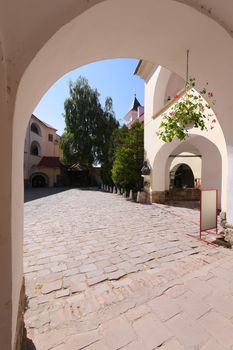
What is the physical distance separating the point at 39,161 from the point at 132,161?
20019mm

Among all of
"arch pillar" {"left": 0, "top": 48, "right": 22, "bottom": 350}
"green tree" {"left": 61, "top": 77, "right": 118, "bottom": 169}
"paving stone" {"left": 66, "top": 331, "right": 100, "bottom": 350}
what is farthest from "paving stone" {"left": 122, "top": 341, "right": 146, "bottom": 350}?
"green tree" {"left": 61, "top": 77, "right": 118, "bottom": 169}

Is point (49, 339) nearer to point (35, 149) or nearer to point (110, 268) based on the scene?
point (110, 268)

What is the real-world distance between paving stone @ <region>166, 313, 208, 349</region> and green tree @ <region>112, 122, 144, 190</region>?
11.2m

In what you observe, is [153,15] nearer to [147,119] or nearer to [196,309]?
[196,309]

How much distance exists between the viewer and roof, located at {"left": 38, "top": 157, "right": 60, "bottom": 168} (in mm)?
28672

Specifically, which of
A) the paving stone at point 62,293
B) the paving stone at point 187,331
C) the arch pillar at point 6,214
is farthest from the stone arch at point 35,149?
the paving stone at point 187,331

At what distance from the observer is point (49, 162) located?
95.8 ft

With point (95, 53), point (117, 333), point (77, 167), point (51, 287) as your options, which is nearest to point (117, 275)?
point (51, 287)

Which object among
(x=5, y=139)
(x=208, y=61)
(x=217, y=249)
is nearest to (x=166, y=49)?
(x=208, y=61)

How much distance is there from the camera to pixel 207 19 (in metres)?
2.52

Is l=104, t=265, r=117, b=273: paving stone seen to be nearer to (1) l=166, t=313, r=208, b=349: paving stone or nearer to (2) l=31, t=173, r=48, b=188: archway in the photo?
(1) l=166, t=313, r=208, b=349: paving stone

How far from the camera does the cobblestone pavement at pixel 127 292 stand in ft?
6.49

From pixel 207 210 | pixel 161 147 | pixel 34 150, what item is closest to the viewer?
pixel 207 210

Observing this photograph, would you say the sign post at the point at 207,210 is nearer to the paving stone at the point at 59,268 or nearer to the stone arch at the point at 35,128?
the paving stone at the point at 59,268
